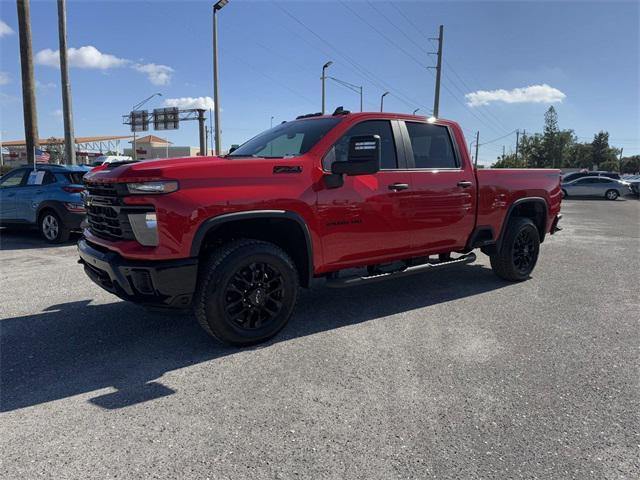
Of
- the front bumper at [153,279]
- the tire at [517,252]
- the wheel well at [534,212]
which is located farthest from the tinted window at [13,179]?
the wheel well at [534,212]

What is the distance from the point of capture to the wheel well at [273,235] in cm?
377

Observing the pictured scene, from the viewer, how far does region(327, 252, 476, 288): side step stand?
4.30m

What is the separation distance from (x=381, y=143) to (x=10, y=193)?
8.55 meters

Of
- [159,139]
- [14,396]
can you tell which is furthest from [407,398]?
[159,139]

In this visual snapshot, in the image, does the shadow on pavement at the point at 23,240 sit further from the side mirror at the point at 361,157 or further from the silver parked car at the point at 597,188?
the silver parked car at the point at 597,188

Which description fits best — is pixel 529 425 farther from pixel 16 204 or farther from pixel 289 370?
pixel 16 204

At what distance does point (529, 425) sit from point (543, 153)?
111 m

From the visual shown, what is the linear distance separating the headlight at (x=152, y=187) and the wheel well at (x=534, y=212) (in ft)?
14.4

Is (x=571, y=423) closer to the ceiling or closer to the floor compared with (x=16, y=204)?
closer to the floor

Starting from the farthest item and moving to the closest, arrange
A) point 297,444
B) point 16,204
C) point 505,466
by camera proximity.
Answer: point 16,204, point 297,444, point 505,466

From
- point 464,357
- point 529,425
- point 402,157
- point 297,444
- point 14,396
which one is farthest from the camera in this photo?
point 402,157

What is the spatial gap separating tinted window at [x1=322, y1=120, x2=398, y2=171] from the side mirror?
206mm

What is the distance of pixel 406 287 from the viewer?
5.94 m

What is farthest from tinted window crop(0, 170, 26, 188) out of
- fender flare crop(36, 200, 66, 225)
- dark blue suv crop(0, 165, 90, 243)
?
fender flare crop(36, 200, 66, 225)
